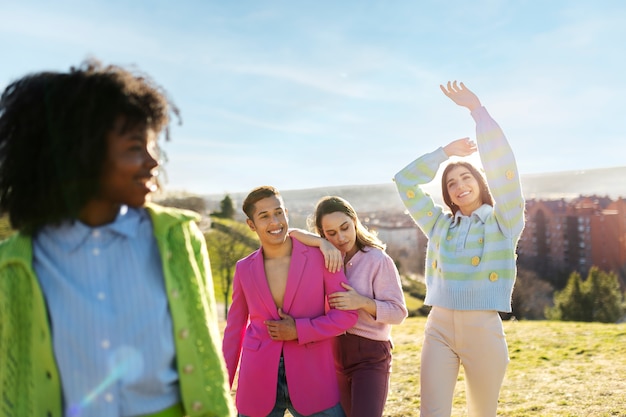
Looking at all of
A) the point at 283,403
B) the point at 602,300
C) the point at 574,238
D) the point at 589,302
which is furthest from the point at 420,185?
the point at 574,238

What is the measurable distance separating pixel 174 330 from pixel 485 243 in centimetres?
272

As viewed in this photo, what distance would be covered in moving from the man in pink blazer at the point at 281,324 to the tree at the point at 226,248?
29.1m

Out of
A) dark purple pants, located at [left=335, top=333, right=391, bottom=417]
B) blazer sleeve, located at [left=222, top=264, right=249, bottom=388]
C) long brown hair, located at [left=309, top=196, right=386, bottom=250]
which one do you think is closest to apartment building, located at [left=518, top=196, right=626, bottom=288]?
long brown hair, located at [left=309, top=196, right=386, bottom=250]

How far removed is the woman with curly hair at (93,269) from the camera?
6.06 ft

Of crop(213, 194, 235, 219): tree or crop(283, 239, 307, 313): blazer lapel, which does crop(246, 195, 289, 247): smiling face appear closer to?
crop(283, 239, 307, 313): blazer lapel

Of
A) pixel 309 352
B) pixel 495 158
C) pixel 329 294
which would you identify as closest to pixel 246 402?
pixel 309 352

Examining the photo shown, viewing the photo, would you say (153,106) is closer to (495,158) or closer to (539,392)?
(495,158)

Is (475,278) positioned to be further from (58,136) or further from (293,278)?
(58,136)

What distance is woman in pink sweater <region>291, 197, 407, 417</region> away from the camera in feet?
11.7

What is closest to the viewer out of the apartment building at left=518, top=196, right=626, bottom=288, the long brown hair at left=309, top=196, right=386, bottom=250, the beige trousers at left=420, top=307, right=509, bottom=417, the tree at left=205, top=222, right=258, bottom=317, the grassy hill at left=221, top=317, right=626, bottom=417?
the beige trousers at left=420, top=307, right=509, bottom=417

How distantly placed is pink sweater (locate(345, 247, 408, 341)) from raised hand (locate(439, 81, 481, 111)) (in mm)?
1346

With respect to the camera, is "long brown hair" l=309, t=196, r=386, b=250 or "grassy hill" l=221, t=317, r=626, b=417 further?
"grassy hill" l=221, t=317, r=626, b=417

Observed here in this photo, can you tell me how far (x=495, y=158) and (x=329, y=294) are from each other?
1595 mm

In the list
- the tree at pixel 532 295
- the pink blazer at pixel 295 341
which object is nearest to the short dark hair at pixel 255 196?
the pink blazer at pixel 295 341
